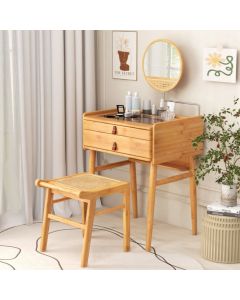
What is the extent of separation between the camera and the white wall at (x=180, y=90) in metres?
3.06

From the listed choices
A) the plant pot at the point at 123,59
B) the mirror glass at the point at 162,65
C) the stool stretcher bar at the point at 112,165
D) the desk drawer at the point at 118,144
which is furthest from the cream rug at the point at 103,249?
the plant pot at the point at 123,59

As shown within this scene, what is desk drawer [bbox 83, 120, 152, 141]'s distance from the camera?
2.86 meters

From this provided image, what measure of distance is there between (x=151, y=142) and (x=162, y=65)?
62 centimetres

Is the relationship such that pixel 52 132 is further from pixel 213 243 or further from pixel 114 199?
pixel 213 243

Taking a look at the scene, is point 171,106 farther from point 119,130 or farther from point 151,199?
point 151,199

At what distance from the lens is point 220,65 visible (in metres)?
3.00

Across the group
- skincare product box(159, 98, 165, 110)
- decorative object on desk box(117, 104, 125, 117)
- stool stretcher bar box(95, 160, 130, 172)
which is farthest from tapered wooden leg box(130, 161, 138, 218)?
skincare product box(159, 98, 165, 110)

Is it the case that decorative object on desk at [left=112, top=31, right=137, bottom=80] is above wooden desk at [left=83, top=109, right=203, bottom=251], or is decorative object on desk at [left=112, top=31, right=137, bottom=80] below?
above

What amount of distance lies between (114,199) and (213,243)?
4.07 ft

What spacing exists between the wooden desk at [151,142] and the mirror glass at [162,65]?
0.79ft

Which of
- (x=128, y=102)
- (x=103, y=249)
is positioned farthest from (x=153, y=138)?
(x=103, y=249)

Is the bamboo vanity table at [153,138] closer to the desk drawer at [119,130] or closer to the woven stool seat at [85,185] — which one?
the desk drawer at [119,130]

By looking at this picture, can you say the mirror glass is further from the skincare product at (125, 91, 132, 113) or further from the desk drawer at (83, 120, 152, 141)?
the desk drawer at (83, 120, 152, 141)

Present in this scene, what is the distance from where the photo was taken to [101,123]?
3113 mm
